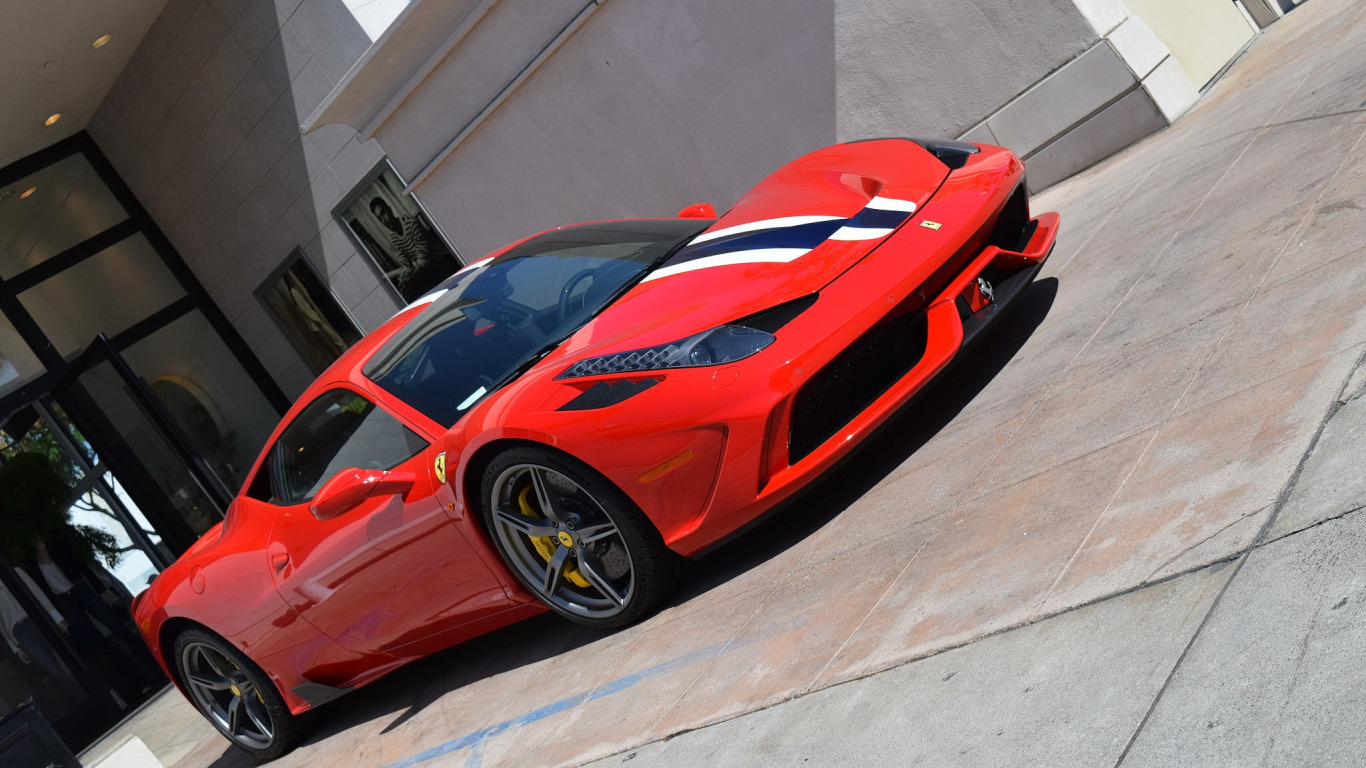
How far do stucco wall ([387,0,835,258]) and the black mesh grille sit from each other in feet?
15.5

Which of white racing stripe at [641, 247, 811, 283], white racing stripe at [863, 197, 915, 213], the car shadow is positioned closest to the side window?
the car shadow

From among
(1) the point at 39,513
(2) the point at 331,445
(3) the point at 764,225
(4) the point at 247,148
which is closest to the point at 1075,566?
(3) the point at 764,225

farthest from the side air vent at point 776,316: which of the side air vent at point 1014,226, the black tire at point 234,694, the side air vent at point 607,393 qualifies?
the black tire at point 234,694

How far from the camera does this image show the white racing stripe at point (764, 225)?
4445mm

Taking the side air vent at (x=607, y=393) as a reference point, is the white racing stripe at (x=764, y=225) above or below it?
above

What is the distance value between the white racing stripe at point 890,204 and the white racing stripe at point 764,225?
0.15 m

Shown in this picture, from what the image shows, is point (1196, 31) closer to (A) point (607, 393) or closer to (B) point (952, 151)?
(B) point (952, 151)

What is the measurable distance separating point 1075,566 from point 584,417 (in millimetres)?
1602

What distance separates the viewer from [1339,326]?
309 cm

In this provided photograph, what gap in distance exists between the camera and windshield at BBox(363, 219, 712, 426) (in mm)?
4520

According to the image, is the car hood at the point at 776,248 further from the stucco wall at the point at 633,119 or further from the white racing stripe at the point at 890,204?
the stucco wall at the point at 633,119

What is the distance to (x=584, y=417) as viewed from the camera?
377cm

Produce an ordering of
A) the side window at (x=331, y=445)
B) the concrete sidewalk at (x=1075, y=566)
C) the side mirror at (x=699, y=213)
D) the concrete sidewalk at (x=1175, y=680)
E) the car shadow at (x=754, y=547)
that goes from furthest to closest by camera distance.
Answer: the side mirror at (x=699, y=213) → the side window at (x=331, y=445) → the car shadow at (x=754, y=547) → the concrete sidewalk at (x=1075, y=566) → the concrete sidewalk at (x=1175, y=680)

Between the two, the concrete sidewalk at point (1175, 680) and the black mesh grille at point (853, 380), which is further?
the black mesh grille at point (853, 380)
